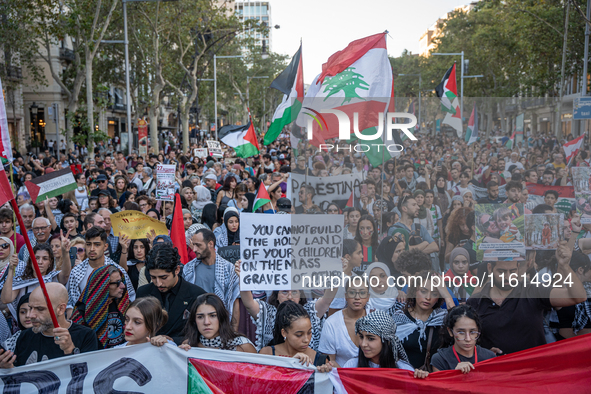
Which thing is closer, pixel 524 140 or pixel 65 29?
pixel 524 140

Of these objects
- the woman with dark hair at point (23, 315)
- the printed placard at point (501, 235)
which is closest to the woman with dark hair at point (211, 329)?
the woman with dark hair at point (23, 315)

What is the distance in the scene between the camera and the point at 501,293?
456cm

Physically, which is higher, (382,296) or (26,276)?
(26,276)

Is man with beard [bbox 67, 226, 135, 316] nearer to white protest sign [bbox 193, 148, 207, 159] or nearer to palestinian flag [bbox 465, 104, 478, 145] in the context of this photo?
palestinian flag [bbox 465, 104, 478, 145]

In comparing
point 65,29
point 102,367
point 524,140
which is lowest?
point 102,367

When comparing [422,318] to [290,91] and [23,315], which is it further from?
[290,91]

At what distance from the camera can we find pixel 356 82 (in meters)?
6.89

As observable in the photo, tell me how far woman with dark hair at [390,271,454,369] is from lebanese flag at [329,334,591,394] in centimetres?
39

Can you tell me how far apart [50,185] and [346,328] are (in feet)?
17.4

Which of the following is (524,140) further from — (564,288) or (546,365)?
(546,365)

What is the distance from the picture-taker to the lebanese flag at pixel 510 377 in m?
3.82

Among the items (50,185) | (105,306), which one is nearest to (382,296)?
(105,306)

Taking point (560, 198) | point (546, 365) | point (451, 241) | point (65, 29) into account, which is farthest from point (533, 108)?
point (65, 29)

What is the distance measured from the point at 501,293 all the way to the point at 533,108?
3026 mm
